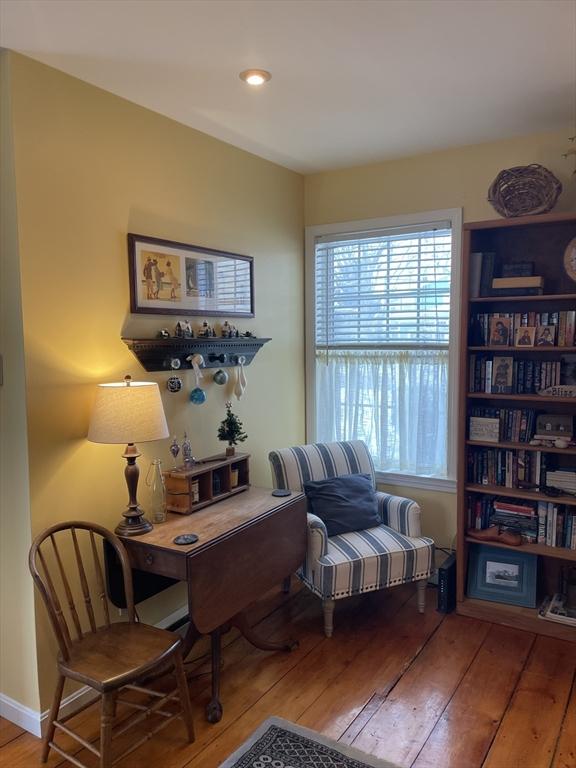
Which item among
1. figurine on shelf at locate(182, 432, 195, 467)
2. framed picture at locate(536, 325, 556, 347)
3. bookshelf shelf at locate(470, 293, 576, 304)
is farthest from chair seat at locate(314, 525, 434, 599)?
bookshelf shelf at locate(470, 293, 576, 304)

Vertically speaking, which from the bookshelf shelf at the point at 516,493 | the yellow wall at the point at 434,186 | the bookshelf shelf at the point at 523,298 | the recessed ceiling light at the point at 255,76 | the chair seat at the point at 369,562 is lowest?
the chair seat at the point at 369,562

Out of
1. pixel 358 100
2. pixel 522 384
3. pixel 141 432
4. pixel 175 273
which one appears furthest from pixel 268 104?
pixel 522 384

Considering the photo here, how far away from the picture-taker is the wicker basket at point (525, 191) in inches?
106

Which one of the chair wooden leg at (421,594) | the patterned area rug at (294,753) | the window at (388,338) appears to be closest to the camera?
the patterned area rug at (294,753)

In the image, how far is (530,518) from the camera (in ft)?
9.44

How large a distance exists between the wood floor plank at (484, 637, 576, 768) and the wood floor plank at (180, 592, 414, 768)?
0.69 m

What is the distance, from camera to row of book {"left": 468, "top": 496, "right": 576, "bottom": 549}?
2.77m

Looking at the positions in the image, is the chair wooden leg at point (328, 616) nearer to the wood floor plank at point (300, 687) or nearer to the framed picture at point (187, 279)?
the wood floor plank at point (300, 687)

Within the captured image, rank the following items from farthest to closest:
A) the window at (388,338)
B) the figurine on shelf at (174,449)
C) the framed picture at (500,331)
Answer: the window at (388,338), the framed picture at (500,331), the figurine on shelf at (174,449)

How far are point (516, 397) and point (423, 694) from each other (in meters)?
1.42

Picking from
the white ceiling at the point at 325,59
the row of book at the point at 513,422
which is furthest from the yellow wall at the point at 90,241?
the row of book at the point at 513,422

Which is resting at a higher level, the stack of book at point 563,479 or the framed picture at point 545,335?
the framed picture at point 545,335

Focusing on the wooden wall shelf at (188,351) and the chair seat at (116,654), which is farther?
the wooden wall shelf at (188,351)

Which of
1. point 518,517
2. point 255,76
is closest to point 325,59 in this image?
point 255,76
